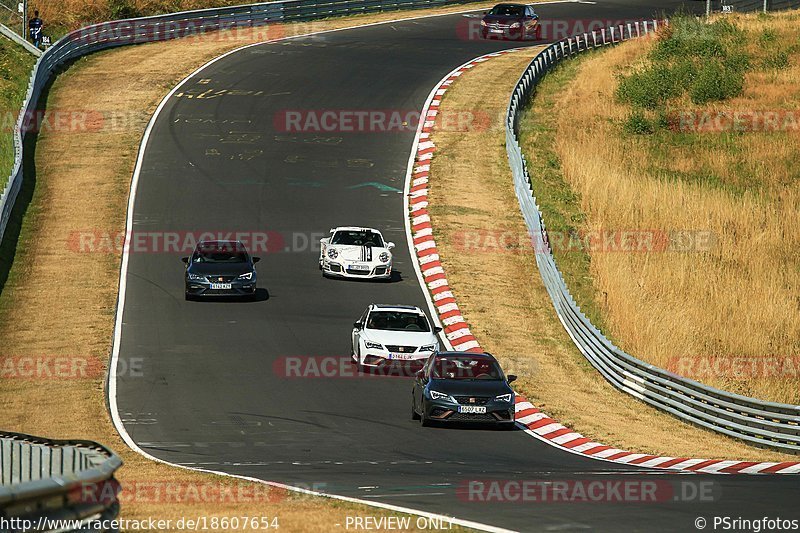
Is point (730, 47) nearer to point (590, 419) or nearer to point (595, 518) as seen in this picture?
point (590, 419)

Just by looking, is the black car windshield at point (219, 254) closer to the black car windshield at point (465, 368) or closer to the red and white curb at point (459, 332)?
the red and white curb at point (459, 332)

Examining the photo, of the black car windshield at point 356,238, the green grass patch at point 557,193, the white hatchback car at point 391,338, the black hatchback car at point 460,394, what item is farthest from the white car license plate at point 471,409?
the black car windshield at point 356,238

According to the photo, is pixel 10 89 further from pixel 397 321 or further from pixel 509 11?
pixel 397 321

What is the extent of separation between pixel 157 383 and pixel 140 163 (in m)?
19.5

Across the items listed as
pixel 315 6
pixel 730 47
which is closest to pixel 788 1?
pixel 730 47

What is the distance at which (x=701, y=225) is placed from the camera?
43.1 metres

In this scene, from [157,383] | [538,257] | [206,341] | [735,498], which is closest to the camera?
[735,498]

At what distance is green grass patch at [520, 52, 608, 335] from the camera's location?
3733cm

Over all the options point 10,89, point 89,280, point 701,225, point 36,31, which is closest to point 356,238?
point 89,280

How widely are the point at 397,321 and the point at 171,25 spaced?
3548 centimetres

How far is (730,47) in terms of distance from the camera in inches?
2490

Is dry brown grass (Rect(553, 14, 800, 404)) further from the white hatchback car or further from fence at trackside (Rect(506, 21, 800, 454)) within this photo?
the white hatchback car

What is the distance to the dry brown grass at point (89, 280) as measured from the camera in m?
16.6

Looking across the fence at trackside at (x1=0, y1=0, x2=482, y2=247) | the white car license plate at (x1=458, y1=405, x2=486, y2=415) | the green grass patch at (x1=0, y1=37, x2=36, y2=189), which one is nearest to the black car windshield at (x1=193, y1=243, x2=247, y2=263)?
→ the green grass patch at (x1=0, y1=37, x2=36, y2=189)
